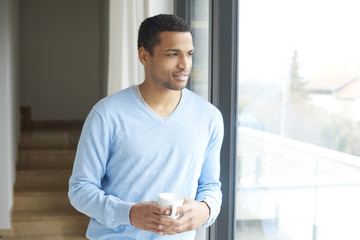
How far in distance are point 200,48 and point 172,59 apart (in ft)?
3.88

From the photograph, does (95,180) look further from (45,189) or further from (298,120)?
(45,189)

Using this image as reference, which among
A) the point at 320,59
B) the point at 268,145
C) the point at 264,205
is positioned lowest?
the point at 264,205

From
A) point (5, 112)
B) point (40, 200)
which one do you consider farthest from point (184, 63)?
point (40, 200)

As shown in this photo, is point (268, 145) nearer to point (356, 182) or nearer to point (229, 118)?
point (229, 118)

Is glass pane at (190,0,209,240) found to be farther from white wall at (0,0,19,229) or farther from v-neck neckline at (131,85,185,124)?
white wall at (0,0,19,229)

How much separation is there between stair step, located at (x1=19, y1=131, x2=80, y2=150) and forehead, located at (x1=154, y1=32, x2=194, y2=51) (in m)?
4.41

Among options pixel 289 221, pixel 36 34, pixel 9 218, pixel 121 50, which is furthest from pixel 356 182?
pixel 36 34

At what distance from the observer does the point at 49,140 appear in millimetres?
5406

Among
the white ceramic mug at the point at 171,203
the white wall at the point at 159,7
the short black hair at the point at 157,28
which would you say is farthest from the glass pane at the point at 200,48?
the white ceramic mug at the point at 171,203

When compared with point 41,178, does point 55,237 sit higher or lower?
lower

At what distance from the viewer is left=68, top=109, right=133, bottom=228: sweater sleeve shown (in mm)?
1135

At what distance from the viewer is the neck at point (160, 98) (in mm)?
1244

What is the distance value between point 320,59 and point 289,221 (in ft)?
2.03

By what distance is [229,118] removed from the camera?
6.30ft
